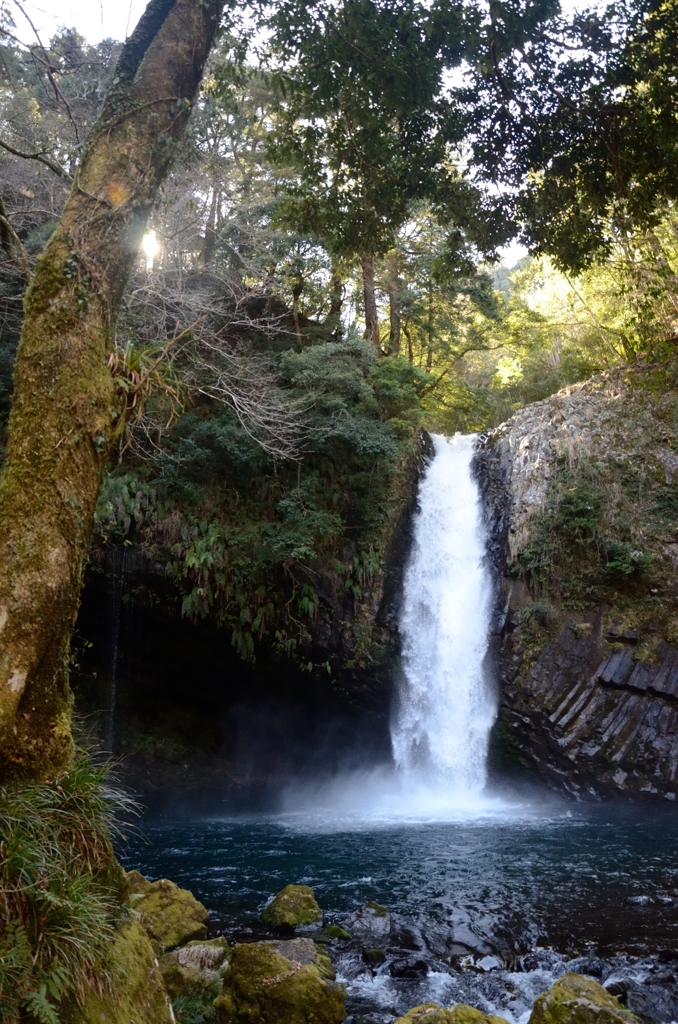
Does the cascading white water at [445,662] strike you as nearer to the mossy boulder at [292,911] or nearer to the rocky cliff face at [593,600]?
the rocky cliff face at [593,600]

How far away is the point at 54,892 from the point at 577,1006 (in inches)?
138

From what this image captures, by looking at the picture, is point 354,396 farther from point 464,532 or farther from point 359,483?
point 464,532

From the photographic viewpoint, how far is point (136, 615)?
530 inches

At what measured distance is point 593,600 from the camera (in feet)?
45.1

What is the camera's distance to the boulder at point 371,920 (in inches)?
270

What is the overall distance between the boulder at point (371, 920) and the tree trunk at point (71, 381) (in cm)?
443

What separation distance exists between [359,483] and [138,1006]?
465 inches

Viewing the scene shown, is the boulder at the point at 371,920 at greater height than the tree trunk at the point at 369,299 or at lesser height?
lesser

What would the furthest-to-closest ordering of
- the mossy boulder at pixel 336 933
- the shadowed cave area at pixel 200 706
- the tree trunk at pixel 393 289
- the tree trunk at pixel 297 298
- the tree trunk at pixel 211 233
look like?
the tree trunk at pixel 393 289 < the tree trunk at pixel 211 233 < the tree trunk at pixel 297 298 < the shadowed cave area at pixel 200 706 < the mossy boulder at pixel 336 933

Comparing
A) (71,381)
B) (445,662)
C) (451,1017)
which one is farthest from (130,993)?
(445,662)

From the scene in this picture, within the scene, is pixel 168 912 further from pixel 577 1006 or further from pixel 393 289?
pixel 393 289

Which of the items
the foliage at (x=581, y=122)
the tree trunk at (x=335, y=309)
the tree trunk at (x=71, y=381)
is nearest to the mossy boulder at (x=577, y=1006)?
the tree trunk at (x=71, y=381)

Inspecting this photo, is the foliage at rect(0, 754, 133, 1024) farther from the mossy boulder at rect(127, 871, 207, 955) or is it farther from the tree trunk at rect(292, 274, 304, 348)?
the tree trunk at rect(292, 274, 304, 348)

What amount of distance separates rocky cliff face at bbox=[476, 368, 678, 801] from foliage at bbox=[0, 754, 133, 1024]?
1075 centimetres
